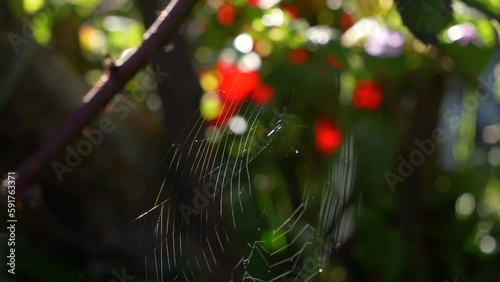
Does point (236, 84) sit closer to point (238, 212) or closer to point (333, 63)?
point (333, 63)

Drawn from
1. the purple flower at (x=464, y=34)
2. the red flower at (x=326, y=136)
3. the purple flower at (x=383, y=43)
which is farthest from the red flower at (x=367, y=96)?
the purple flower at (x=464, y=34)

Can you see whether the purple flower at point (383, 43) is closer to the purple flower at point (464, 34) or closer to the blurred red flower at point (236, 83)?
the purple flower at point (464, 34)

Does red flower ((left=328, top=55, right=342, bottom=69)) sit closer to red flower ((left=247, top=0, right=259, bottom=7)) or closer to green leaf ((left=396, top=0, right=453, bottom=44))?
red flower ((left=247, top=0, right=259, bottom=7))

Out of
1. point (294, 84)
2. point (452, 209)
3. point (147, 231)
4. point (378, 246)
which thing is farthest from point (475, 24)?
point (147, 231)

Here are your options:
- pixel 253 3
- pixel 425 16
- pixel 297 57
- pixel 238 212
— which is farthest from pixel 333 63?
pixel 425 16

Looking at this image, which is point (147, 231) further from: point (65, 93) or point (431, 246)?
point (431, 246)

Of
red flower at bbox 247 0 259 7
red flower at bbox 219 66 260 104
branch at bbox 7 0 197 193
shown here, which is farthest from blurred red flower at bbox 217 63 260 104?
branch at bbox 7 0 197 193
